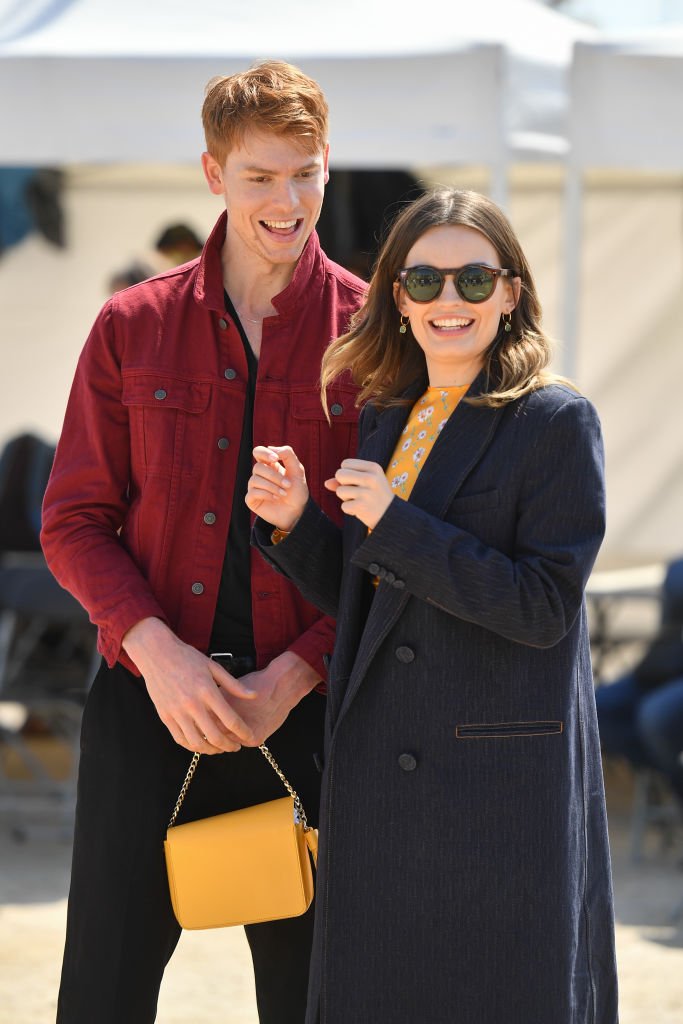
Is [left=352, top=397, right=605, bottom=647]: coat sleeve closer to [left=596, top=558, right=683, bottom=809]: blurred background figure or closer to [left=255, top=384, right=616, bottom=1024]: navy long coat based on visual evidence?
[left=255, top=384, right=616, bottom=1024]: navy long coat

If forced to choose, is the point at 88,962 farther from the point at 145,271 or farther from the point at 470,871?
the point at 145,271

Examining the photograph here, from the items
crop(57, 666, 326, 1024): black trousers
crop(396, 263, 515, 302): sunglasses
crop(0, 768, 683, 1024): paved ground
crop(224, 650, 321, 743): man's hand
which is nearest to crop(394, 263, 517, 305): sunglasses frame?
crop(396, 263, 515, 302): sunglasses

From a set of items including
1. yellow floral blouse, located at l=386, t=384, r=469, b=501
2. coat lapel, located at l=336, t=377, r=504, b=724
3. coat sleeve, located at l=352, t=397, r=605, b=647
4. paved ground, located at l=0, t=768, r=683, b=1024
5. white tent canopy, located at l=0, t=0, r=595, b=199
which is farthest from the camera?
white tent canopy, located at l=0, t=0, r=595, b=199

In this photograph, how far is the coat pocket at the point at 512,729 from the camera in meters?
1.88

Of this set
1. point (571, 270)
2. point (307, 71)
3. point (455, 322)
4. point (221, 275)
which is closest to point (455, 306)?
point (455, 322)

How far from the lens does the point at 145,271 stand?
619 centimetres

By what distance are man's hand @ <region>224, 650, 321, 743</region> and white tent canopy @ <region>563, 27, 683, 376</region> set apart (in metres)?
2.89

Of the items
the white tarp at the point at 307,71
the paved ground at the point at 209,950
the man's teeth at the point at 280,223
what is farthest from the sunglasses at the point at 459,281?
the white tarp at the point at 307,71

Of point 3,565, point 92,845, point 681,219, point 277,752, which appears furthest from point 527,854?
point 681,219

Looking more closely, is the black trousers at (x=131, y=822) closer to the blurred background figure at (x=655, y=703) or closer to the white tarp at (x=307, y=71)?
the blurred background figure at (x=655, y=703)

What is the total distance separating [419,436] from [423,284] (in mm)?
216

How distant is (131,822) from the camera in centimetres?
212

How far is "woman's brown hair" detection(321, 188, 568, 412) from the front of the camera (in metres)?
1.96

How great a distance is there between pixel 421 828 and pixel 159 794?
1.39ft
